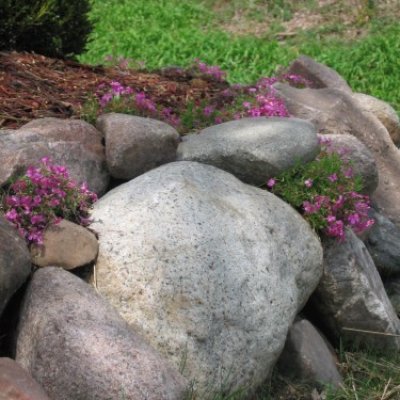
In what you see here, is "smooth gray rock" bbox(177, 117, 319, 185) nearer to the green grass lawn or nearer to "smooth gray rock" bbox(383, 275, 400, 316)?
"smooth gray rock" bbox(383, 275, 400, 316)

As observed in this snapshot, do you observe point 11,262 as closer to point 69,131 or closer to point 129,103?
point 69,131

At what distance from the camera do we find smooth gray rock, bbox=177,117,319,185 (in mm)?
4316

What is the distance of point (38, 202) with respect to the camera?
3584mm

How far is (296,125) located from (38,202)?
1.62 m

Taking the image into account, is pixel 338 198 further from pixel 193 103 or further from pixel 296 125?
pixel 193 103

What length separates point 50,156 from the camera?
393 centimetres

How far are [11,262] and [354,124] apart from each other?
3.25 meters

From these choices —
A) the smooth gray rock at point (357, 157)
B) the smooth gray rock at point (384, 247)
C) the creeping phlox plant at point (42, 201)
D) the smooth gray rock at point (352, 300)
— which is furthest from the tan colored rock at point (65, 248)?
the smooth gray rock at point (384, 247)

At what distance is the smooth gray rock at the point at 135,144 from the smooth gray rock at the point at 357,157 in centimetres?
114

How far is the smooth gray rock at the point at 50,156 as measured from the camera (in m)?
3.73

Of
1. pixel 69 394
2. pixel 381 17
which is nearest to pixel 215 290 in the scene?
pixel 69 394

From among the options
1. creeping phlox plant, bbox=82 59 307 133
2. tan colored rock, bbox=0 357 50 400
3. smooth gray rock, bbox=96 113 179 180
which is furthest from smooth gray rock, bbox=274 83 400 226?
tan colored rock, bbox=0 357 50 400

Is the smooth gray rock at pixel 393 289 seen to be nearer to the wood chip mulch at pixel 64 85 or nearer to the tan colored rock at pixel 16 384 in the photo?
the wood chip mulch at pixel 64 85

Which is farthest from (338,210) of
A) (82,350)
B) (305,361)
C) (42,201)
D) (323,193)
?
(82,350)
